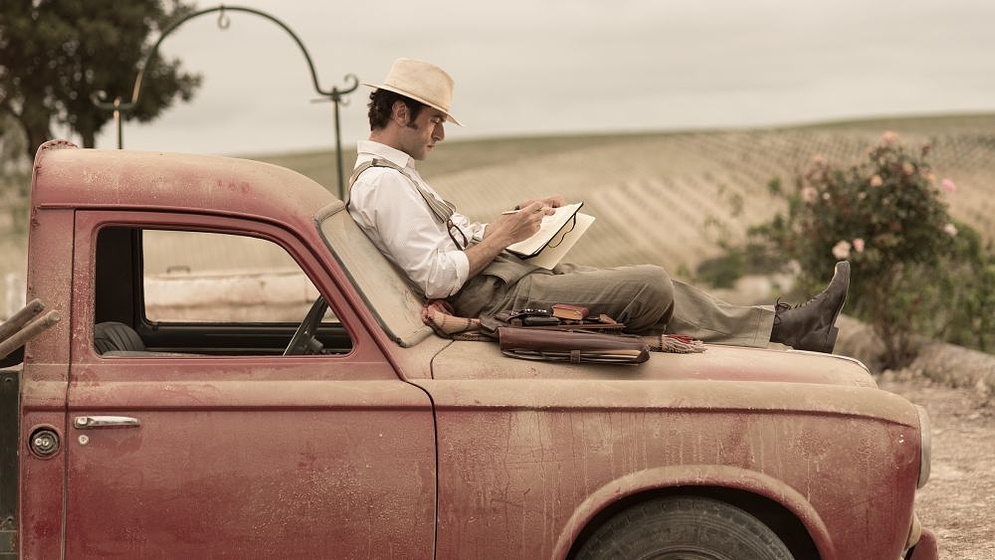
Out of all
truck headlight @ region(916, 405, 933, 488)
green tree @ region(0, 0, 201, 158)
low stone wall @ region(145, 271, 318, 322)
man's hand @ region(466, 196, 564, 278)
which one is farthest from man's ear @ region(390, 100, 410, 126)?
green tree @ region(0, 0, 201, 158)

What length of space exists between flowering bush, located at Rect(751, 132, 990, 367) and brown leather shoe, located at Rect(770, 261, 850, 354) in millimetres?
6155

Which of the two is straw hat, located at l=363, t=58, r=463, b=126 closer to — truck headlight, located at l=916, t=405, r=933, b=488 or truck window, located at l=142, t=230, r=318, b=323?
truck headlight, located at l=916, t=405, r=933, b=488

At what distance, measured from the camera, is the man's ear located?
14.7ft

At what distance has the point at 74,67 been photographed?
72.9 feet

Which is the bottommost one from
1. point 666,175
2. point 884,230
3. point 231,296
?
point 231,296

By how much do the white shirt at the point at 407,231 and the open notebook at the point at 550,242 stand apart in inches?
11.5

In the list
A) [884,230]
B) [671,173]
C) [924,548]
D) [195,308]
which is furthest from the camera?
[671,173]

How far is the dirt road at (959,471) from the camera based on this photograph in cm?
575

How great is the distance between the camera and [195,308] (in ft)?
37.6

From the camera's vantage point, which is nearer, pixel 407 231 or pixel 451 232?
pixel 407 231

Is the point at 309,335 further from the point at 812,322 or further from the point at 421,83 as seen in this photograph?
the point at 812,322

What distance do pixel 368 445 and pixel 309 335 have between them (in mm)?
644

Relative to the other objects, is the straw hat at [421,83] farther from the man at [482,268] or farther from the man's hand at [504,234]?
the man's hand at [504,234]

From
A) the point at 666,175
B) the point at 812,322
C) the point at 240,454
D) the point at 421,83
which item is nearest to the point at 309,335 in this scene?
the point at 240,454
